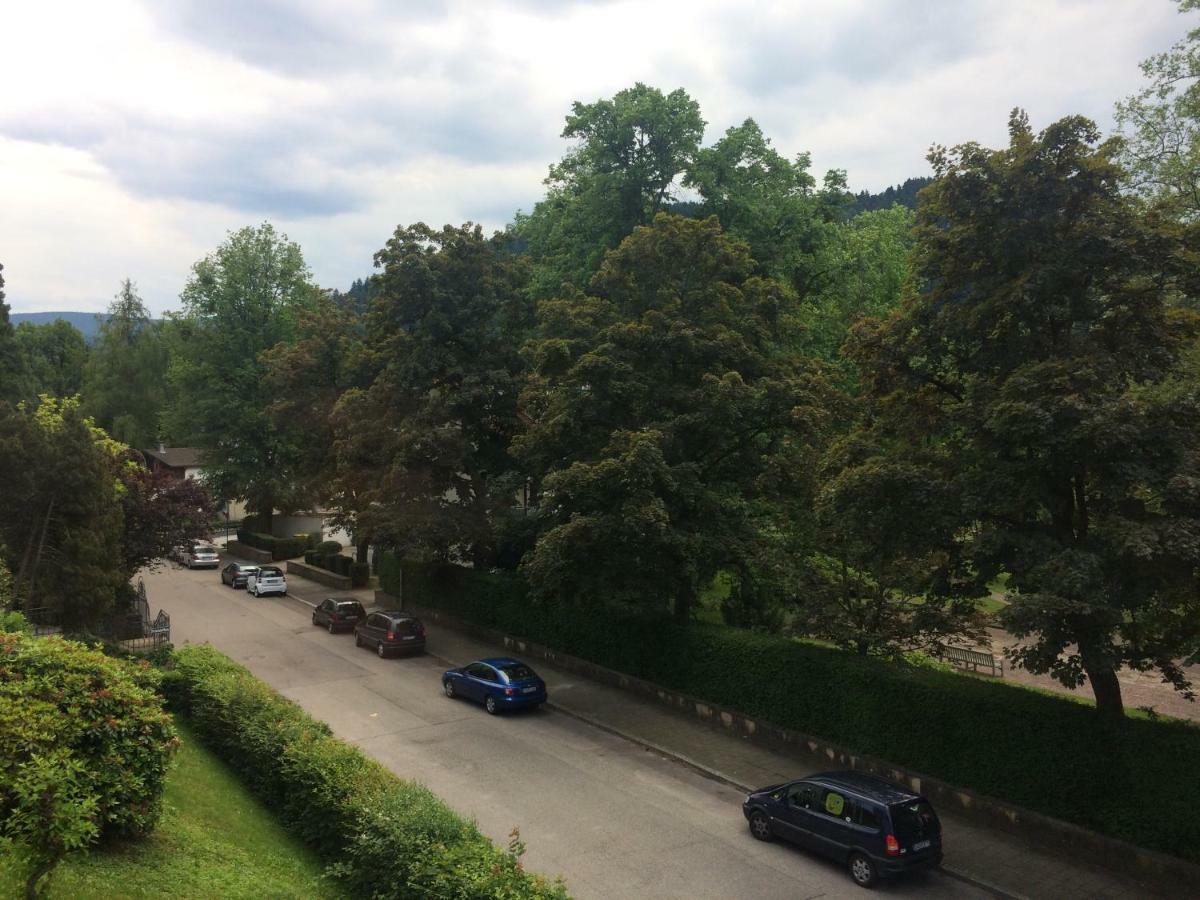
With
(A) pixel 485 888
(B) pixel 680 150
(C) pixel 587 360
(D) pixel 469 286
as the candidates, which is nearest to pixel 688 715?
(C) pixel 587 360

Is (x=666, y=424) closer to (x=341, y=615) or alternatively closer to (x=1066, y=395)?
(x=1066, y=395)

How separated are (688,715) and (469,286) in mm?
17005

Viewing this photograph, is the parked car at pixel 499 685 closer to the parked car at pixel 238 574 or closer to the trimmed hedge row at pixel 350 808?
the trimmed hedge row at pixel 350 808

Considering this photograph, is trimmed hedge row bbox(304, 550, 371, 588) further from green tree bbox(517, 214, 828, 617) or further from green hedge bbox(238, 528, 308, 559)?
green tree bbox(517, 214, 828, 617)

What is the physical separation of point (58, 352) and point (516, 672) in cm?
9649

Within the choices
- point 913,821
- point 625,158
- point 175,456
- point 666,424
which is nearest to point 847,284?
point 625,158

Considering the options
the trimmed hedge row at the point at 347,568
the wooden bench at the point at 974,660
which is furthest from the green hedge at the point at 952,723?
the trimmed hedge row at the point at 347,568

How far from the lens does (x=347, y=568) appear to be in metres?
42.4

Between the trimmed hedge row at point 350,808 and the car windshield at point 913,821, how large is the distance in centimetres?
575

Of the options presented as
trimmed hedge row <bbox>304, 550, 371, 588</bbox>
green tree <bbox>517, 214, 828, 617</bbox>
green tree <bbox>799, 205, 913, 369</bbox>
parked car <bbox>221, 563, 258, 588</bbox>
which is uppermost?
green tree <bbox>799, 205, 913, 369</bbox>

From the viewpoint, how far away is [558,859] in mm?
13258

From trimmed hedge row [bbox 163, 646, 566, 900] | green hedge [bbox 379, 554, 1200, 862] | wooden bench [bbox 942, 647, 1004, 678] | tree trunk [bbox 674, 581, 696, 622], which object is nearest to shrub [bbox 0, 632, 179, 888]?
trimmed hedge row [bbox 163, 646, 566, 900]

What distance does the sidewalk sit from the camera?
12.5m

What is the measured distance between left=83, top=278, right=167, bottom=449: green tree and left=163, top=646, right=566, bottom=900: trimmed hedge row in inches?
2412
